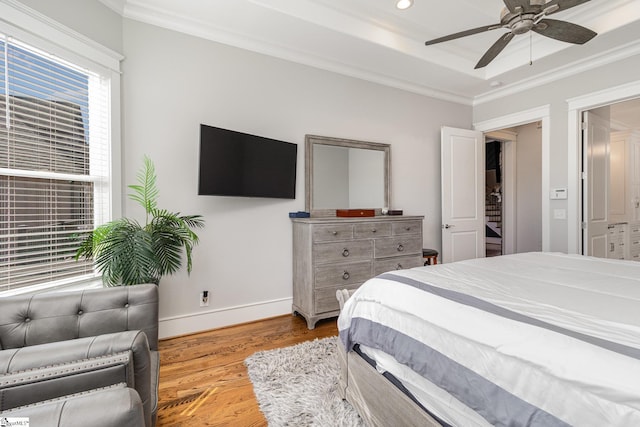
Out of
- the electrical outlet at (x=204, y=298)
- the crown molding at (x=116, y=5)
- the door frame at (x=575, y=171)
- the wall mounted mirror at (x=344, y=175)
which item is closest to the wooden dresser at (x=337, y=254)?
the wall mounted mirror at (x=344, y=175)

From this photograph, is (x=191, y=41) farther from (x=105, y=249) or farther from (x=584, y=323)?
(x=584, y=323)

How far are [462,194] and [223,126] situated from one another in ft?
10.7

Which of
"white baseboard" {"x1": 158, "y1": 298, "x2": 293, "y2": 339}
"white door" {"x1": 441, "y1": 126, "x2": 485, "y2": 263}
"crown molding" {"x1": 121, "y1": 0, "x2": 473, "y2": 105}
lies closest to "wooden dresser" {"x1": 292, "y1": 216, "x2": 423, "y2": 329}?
"white baseboard" {"x1": 158, "y1": 298, "x2": 293, "y2": 339}

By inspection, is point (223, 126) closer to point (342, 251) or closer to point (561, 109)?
point (342, 251)

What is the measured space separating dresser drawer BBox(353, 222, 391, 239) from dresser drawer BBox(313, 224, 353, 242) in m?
0.08

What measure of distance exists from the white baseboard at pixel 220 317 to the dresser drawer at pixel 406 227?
136 centimetres

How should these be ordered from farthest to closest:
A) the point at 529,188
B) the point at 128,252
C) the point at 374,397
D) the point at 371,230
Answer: the point at 529,188 → the point at 371,230 → the point at 128,252 → the point at 374,397

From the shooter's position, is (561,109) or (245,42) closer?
(245,42)

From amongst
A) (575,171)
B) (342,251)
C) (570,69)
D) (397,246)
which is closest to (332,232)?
(342,251)

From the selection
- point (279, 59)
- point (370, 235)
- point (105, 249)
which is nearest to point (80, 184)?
point (105, 249)

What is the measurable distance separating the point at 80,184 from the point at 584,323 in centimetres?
295

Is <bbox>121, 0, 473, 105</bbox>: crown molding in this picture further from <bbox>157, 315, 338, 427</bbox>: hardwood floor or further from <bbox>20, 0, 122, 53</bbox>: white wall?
<bbox>157, 315, 338, 427</bbox>: hardwood floor

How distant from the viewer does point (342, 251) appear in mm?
2885

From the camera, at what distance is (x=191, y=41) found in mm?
2664
